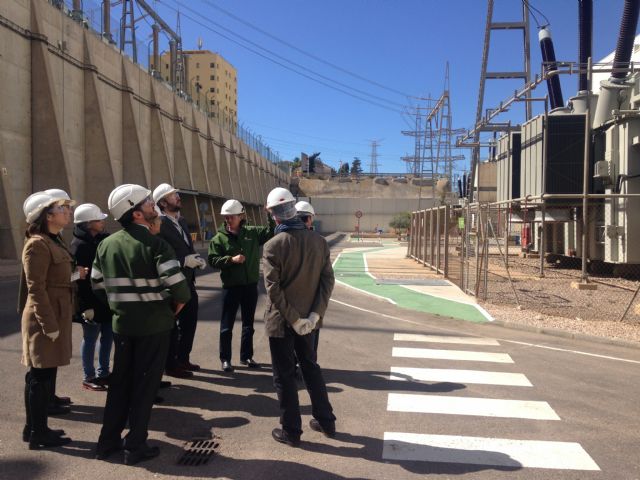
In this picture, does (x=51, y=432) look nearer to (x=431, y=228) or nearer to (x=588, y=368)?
(x=588, y=368)

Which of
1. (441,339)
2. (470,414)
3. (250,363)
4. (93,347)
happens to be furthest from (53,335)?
(441,339)

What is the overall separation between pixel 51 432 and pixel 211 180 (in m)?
42.4

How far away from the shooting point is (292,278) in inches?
172

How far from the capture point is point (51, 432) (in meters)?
4.21

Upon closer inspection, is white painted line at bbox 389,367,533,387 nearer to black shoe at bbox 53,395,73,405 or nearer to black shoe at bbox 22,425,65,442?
black shoe at bbox 53,395,73,405

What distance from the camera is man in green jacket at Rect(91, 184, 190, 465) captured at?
12.7 ft

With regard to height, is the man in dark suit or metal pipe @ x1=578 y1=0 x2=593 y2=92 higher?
metal pipe @ x1=578 y1=0 x2=593 y2=92

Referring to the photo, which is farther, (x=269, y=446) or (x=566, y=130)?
(x=566, y=130)

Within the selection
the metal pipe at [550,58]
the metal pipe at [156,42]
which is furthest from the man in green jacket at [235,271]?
the metal pipe at [156,42]

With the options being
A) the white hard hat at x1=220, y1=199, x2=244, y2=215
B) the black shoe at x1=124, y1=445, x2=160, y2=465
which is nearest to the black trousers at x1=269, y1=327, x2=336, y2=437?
the black shoe at x1=124, y1=445, x2=160, y2=465

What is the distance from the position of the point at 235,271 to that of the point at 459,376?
9.67 feet

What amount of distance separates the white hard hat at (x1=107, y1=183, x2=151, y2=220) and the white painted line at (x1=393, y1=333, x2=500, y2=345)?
5.54 meters

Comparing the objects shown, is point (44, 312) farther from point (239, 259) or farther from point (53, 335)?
point (239, 259)

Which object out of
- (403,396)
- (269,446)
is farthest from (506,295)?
(269,446)
